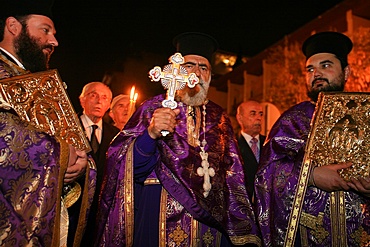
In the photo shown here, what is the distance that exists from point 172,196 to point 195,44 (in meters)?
1.41

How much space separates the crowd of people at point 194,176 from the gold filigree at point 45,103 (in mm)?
61

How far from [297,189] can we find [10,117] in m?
2.07

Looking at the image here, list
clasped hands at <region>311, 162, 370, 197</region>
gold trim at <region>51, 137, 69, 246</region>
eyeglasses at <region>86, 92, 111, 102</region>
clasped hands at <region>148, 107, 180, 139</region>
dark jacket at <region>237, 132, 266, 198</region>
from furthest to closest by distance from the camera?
eyeglasses at <region>86, 92, 111, 102</region> → dark jacket at <region>237, 132, 266, 198</region> → clasped hands at <region>311, 162, 370, 197</region> → clasped hands at <region>148, 107, 180, 139</region> → gold trim at <region>51, 137, 69, 246</region>

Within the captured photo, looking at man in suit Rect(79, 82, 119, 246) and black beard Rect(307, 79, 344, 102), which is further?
man in suit Rect(79, 82, 119, 246)

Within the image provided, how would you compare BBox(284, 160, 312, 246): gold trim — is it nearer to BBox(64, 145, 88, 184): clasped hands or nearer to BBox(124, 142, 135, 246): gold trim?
BBox(124, 142, 135, 246): gold trim

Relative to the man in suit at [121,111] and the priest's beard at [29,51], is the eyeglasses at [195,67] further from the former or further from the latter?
the man in suit at [121,111]

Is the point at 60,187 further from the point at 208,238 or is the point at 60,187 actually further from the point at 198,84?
the point at 198,84

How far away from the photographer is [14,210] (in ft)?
7.53

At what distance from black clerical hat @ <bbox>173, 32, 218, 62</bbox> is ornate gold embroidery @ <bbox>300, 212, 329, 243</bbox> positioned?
1624mm

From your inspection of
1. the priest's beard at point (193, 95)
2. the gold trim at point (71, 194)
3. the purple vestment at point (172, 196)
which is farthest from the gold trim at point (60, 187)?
the priest's beard at point (193, 95)

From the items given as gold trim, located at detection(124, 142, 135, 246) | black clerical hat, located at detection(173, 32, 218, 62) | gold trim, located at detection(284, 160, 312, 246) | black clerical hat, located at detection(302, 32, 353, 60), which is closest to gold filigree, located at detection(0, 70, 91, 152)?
gold trim, located at detection(124, 142, 135, 246)

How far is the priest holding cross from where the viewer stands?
3156 millimetres

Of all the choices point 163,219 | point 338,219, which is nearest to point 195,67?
point 163,219

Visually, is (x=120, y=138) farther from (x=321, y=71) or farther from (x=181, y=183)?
(x=321, y=71)
